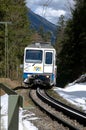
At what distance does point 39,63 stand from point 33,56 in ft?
1.97

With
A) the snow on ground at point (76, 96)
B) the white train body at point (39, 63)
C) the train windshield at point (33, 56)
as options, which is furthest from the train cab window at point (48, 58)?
the snow on ground at point (76, 96)

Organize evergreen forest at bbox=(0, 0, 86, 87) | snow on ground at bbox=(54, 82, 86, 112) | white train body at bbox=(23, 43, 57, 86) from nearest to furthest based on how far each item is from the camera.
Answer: snow on ground at bbox=(54, 82, 86, 112)
white train body at bbox=(23, 43, 57, 86)
evergreen forest at bbox=(0, 0, 86, 87)

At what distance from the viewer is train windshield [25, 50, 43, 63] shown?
98.5 ft

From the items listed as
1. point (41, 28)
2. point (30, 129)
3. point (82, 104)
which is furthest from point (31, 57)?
point (41, 28)

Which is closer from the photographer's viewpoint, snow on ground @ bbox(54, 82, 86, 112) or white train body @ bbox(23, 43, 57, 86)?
snow on ground @ bbox(54, 82, 86, 112)

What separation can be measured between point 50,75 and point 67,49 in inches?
1378

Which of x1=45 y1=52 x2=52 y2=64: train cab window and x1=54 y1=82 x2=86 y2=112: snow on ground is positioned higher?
x1=45 y1=52 x2=52 y2=64: train cab window

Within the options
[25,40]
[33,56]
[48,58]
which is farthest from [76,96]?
[25,40]

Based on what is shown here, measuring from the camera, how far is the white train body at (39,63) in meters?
30.0

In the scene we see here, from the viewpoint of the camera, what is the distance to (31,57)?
98.6ft

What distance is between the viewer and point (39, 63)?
30.1 m

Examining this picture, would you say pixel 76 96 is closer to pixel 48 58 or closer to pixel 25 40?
pixel 48 58

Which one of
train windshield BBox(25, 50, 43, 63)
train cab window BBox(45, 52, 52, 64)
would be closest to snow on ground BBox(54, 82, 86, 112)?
train cab window BBox(45, 52, 52, 64)

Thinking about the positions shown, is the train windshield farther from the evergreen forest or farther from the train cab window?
the evergreen forest
